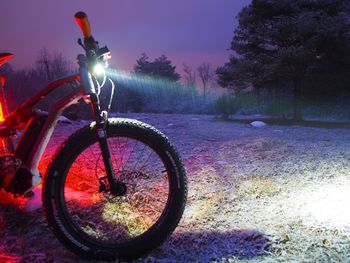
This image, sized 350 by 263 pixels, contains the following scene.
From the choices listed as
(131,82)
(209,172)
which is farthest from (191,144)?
(131,82)

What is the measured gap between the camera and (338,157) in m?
4.55

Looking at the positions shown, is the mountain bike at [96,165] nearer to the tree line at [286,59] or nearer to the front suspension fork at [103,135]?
the front suspension fork at [103,135]

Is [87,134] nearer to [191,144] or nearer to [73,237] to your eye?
[73,237]

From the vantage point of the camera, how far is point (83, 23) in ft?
6.96

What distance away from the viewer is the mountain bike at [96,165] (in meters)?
2.13

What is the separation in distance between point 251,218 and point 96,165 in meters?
1.26

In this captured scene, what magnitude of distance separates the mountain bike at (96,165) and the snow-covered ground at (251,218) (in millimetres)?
189

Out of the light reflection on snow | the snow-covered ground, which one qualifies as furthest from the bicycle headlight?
the light reflection on snow

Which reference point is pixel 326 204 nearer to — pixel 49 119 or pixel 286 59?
pixel 49 119

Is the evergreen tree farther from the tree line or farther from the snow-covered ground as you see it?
the snow-covered ground

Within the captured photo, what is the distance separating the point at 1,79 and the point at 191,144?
3.47m

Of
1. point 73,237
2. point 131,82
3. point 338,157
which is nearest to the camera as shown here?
point 73,237

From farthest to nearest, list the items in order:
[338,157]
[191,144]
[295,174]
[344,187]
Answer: [191,144]
[338,157]
[295,174]
[344,187]

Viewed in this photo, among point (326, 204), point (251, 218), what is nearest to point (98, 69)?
point (251, 218)
